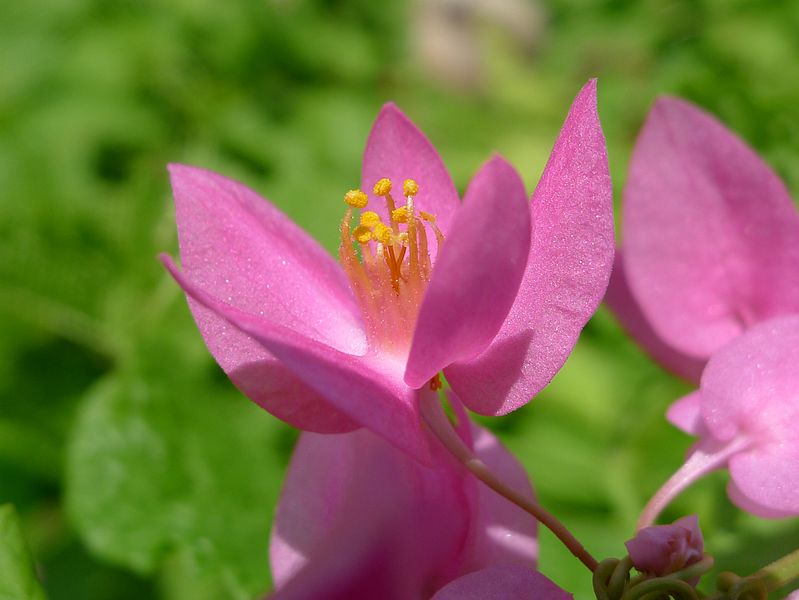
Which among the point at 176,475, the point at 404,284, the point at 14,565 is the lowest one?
the point at 176,475

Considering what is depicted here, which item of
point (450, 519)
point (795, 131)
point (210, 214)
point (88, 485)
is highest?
point (795, 131)

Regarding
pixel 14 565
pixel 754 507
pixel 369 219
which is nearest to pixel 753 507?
pixel 754 507

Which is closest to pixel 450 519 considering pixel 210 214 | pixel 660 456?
pixel 210 214

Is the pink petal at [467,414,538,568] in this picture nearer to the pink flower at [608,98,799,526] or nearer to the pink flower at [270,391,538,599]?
the pink flower at [270,391,538,599]

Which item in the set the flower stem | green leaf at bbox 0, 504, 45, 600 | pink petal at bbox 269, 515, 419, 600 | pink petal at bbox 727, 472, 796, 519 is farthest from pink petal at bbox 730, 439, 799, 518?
green leaf at bbox 0, 504, 45, 600

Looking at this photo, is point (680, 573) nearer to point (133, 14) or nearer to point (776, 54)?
point (776, 54)

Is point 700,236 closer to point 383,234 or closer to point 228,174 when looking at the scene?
point 383,234
